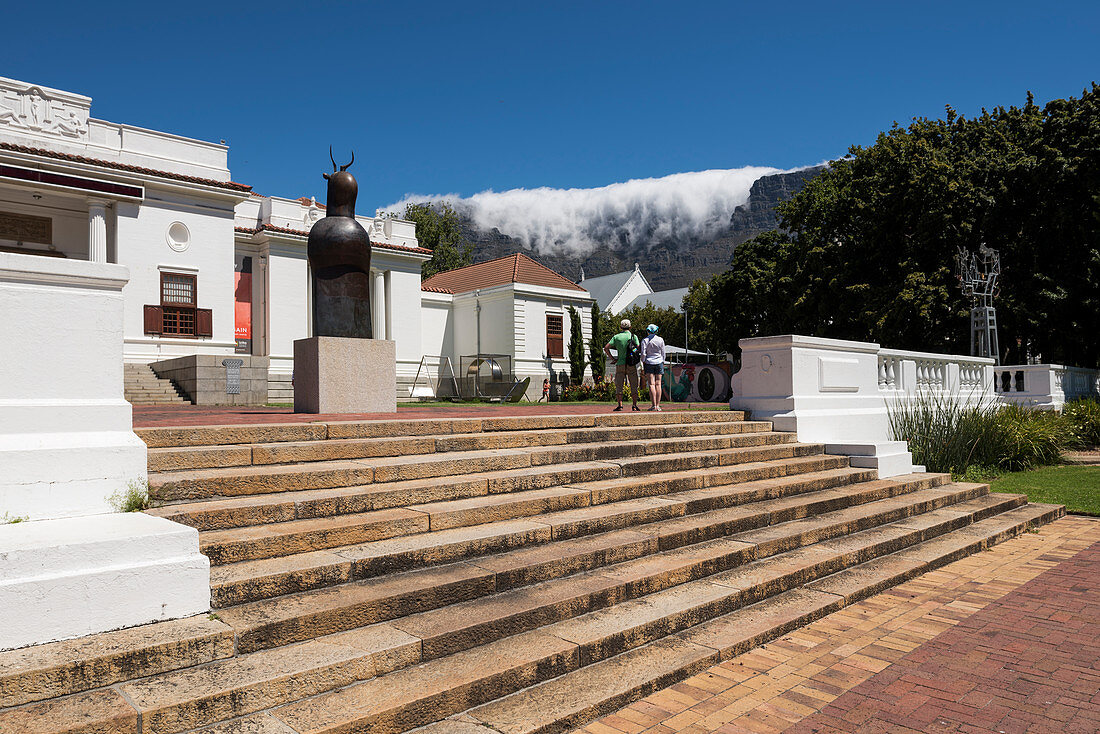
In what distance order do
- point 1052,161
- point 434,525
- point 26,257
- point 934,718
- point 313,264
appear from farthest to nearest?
point 1052,161
point 313,264
point 434,525
point 26,257
point 934,718

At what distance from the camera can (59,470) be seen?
4.02 m

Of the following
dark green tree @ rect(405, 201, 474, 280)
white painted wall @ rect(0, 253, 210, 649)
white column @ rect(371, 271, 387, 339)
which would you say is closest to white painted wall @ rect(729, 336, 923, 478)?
white painted wall @ rect(0, 253, 210, 649)

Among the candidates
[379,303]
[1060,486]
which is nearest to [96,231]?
[379,303]

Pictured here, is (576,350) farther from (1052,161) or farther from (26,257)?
(26,257)

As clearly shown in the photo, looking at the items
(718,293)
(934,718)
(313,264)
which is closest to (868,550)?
(934,718)

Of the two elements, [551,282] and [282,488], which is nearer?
[282,488]

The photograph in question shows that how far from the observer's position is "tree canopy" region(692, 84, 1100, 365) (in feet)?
70.5

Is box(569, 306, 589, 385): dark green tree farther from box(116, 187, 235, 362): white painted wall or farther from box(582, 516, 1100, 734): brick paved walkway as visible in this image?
box(582, 516, 1100, 734): brick paved walkway

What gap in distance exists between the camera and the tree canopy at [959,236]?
21.5 m

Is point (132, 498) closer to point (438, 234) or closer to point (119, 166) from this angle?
point (119, 166)

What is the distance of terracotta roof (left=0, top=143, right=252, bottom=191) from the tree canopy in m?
22.1

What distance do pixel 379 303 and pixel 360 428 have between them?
78.9 ft

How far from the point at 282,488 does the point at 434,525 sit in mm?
1131

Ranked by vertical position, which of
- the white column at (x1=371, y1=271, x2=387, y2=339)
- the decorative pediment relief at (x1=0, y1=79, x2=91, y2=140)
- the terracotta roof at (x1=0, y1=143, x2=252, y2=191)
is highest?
the decorative pediment relief at (x1=0, y1=79, x2=91, y2=140)
